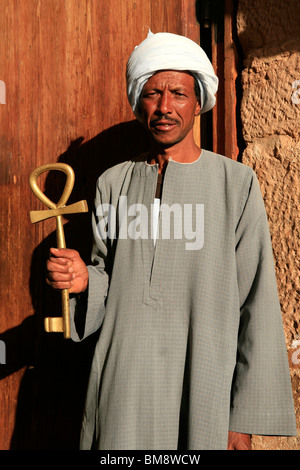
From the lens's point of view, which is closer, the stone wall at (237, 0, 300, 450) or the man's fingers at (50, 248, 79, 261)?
the man's fingers at (50, 248, 79, 261)

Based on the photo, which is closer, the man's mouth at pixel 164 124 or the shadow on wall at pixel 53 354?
the man's mouth at pixel 164 124

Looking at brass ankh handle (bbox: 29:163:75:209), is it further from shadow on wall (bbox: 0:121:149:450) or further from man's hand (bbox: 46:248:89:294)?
shadow on wall (bbox: 0:121:149:450)

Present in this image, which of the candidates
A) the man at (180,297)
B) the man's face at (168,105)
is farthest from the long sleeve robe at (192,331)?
the man's face at (168,105)

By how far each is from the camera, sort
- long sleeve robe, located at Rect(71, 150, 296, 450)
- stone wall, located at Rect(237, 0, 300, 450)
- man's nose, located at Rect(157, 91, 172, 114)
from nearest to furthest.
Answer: long sleeve robe, located at Rect(71, 150, 296, 450), man's nose, located at Rect(157, 91, 172, 114), stone wall, located at Rect(237, 0, 300, 450)

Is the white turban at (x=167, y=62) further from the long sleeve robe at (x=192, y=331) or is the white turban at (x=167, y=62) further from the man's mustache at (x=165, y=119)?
the long sleeve robe at (x=192, y=331)

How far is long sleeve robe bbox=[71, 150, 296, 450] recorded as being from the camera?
5.65ft

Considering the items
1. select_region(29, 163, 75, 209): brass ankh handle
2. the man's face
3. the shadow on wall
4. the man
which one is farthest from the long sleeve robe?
the shadow on wall

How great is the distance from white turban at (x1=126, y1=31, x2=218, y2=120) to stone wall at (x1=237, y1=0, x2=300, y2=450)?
0.29 m

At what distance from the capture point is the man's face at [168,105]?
1.85 meters

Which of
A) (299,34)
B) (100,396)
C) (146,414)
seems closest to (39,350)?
(100,396)

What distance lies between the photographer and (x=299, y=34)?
208 cm

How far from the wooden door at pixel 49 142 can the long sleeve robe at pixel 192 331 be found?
49 centimetres

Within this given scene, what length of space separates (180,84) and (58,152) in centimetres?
67

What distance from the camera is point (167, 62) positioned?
184cm
